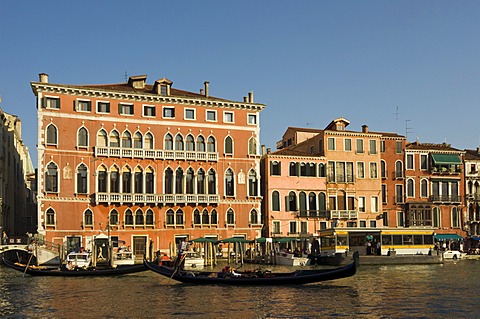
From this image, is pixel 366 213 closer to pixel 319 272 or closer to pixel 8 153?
pixel 319 272

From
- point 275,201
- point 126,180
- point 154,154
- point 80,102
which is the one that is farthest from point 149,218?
point 275,201

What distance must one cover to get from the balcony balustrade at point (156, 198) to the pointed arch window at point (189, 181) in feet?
1.93

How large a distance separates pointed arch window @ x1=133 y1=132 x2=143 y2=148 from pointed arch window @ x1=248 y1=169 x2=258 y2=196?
25.1 ft

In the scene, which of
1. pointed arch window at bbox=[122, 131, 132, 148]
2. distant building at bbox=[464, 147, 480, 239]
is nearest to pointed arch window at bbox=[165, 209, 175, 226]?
pointed arch window at bbox=[122, 131, 132, 148]

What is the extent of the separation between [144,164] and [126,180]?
1484mm

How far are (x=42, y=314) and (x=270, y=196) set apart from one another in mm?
26097

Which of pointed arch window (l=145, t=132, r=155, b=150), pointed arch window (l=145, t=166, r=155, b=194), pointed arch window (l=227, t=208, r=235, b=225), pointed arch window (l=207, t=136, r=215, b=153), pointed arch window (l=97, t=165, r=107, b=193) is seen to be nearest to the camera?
pointed arch window (l=97, t=165, r=107, b=193)

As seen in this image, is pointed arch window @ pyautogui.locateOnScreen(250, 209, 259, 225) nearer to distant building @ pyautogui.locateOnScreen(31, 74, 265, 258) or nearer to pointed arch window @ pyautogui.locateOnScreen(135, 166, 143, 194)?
distant building @ pyautogui.locateOnScreen(31, 74, 265, 258)

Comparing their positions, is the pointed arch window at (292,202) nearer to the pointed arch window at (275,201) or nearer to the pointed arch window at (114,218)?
the pointed arch window at (275,201)

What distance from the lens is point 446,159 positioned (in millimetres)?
48812

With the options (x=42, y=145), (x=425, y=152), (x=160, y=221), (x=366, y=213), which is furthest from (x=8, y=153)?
(x=425, y=152)

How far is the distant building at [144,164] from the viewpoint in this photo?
37.2 metres

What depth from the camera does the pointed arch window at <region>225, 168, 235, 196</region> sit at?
41656 mm

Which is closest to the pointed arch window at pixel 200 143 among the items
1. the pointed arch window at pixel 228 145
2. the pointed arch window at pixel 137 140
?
the pointed arch window at pixel 228 145
